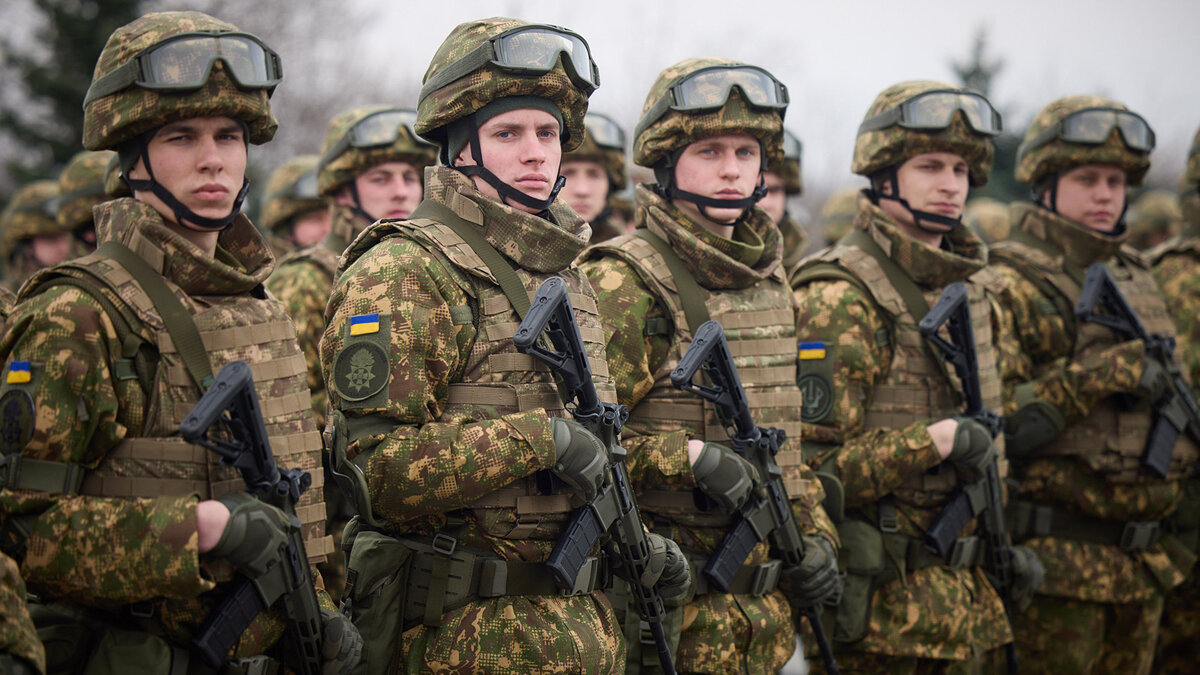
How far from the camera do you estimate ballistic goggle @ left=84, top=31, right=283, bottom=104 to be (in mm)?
3744

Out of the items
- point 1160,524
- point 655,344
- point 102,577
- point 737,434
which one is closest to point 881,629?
point 737,434

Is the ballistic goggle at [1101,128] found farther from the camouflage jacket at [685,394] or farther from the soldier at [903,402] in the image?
the camouflage jacket at [685,394]

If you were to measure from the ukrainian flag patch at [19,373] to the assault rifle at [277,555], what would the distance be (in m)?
0.51

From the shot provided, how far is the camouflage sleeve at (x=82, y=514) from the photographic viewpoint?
3.34 meters

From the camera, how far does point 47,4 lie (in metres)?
15.3

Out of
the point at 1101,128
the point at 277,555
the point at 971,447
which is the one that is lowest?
the point at 971,447

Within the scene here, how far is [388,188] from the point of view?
25.0ft

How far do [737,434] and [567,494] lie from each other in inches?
45.1

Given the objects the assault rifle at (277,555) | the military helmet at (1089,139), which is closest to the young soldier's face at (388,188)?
the assault rifle at (277,555)

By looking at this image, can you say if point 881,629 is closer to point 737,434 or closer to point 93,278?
point 737,434

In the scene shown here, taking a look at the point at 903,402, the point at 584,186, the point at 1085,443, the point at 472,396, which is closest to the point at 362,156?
the point at 584,186

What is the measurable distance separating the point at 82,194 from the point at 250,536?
484 cm

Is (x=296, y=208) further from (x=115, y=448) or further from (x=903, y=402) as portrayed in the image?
(x=115, y=448)

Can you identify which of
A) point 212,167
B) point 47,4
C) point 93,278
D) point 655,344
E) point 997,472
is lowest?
point 997,472
